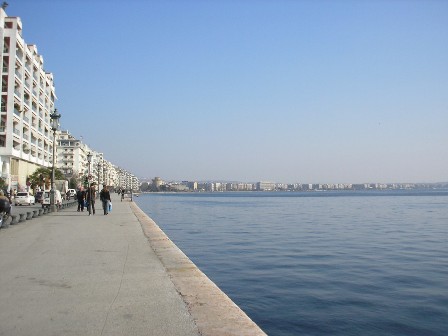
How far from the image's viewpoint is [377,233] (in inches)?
947

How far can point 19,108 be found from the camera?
57.2m

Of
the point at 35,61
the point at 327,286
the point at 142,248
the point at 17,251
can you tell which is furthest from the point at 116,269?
the point at 35,61

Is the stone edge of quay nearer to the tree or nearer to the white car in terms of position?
the white car

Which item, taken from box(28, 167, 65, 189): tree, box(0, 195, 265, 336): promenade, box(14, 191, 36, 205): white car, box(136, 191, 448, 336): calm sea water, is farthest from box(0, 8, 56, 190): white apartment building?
box(0, 195, 265, 336): promenade

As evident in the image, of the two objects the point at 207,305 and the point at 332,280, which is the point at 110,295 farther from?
the point at 332,280

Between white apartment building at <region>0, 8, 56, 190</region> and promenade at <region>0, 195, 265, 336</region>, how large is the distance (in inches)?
1732

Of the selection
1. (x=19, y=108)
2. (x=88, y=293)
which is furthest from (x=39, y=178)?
(x=88, y=293)

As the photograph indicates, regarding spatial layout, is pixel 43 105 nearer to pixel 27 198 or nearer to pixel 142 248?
pixel 27 198

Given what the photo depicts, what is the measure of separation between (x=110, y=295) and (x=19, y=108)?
189 feet

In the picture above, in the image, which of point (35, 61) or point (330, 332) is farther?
point (35, 61)

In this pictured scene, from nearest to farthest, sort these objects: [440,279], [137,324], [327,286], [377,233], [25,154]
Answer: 1. [137,324]
2. [327,286]
3. [440,279]
4. [377,233]
5. [25,154]

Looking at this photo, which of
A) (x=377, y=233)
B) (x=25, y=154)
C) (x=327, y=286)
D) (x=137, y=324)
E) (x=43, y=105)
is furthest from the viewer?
(x=43, y=105)

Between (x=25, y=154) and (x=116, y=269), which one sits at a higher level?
(x=25, y=154)

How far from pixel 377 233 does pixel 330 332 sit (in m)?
17.9
